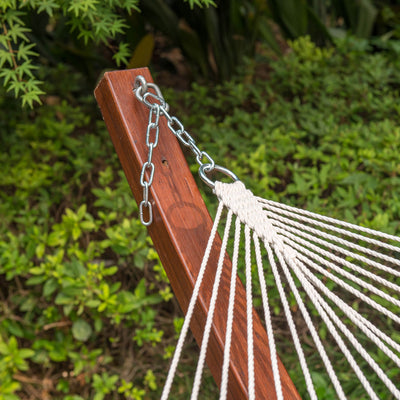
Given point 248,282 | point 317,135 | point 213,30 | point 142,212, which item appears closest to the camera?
point 248,282

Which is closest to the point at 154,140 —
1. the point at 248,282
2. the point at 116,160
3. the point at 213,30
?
the point at 248,282

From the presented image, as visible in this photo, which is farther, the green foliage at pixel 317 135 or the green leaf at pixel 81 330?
the green foliage at pixel 317 135

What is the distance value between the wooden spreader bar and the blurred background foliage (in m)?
0.52

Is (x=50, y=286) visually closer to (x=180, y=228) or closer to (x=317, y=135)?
(x=180, y=228)

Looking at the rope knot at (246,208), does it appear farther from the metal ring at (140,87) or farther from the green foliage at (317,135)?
the green foliage at (317,135)

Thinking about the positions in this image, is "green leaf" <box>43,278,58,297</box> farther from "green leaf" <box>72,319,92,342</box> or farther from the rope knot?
the rope knot

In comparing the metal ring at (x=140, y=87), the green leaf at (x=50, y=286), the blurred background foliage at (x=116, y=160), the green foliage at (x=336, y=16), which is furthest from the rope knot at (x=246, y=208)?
the green foliage at (x=336, y=16)

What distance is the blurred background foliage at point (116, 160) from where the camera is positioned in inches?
53.8

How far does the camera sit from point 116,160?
2146mm

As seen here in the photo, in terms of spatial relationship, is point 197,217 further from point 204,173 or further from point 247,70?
point 247,70

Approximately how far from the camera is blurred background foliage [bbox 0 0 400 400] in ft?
4.49

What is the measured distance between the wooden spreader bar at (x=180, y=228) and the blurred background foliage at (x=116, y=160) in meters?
0.52

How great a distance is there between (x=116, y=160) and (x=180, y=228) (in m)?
1.49

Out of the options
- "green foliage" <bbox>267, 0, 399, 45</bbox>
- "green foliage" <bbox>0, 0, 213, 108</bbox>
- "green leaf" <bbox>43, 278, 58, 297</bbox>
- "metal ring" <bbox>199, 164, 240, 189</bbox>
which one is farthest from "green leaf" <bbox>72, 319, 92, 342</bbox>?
"green foliage" <bbox>267, 0, 399, 45</bbox>
